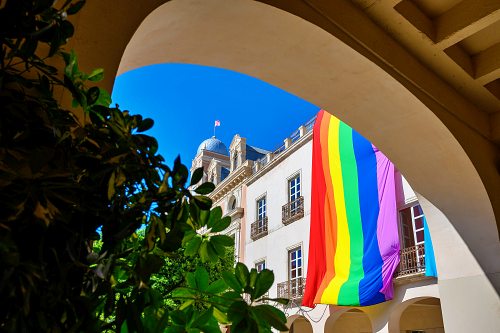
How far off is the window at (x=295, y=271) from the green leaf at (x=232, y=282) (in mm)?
12164

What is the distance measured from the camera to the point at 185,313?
710 millimetres

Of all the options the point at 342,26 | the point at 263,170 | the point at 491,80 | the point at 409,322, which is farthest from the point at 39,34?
the point at 263,170

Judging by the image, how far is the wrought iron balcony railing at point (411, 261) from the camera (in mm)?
9242

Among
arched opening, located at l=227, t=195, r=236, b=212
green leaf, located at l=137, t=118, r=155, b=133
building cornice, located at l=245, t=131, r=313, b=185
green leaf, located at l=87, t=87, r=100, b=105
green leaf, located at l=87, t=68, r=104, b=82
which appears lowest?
green leaf, located at l=137, t=118, r=155, b=133

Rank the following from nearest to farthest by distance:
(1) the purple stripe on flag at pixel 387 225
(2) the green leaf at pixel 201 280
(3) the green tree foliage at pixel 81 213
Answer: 1. (3) the green tree foliage at pixel 81 213
2. (2) the green leaf at pixel 201 280
3. (1) the purple stripe on flag at pixel 387 225

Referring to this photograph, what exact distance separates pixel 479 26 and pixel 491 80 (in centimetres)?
61

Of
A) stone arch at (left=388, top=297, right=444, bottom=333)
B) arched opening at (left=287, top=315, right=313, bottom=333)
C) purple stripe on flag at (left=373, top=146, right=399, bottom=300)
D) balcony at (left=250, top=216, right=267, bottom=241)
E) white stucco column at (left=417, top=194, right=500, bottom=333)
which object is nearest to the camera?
white stucco column at (left=417, top=194, right=500, bottom=333)

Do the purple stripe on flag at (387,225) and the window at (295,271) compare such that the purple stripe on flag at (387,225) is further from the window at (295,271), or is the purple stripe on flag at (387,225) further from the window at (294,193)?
the window at (294,193)

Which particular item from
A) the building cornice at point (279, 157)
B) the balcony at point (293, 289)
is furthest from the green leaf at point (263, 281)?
the building cornice at point (279, 157)

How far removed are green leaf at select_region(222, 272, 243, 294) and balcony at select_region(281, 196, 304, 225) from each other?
492 inches

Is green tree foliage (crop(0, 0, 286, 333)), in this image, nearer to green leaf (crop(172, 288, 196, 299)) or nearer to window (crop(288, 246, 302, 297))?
green leaf (crop(172, 288, 196, 299))

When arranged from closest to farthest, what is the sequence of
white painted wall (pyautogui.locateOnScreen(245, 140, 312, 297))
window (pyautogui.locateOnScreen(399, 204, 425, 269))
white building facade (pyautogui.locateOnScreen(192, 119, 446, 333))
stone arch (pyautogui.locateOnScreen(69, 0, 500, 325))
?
1. stone arch (pyautogui.locateOnScreen(69, 0, 500, 325))
2. window (pyautogui.locateOnScreen(399, 204, 425, 269))
3. white building facade (pyautogui.locateOnScreen(192, 119, 446, 333))
4. white painted wall (pyautogui.locateOnScreen(245, 140, 312, 297))

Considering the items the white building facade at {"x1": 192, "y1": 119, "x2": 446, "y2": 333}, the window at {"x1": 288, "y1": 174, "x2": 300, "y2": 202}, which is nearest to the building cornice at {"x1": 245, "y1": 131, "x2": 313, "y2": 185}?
the white building facade at {"x1": 192, "y1": 119, "x2": 446, "y2": 333}

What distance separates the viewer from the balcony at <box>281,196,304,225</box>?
43.4 feet
